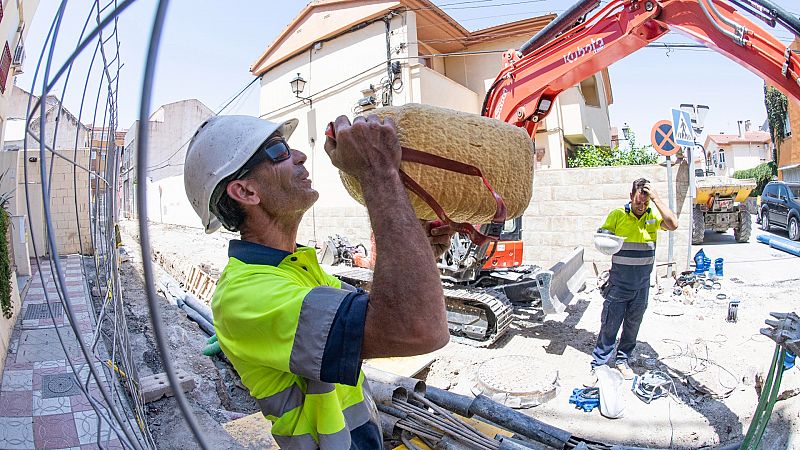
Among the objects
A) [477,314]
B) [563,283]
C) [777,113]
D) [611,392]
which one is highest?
[777,113]

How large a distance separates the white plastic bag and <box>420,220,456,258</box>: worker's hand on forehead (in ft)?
10.4

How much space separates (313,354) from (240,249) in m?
0.47

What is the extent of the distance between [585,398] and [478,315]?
179 cm

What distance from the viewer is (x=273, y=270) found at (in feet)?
4.20

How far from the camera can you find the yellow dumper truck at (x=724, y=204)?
1242cm

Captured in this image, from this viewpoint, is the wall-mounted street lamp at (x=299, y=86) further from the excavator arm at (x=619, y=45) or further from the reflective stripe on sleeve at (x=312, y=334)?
the reflective stripe on sleeve at (x=312, y=334)

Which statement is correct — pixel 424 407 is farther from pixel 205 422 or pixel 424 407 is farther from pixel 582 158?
pixel 582 158

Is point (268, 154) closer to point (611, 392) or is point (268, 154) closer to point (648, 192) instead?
point (611, 392)

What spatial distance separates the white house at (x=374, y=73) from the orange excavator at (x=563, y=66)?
6.01 meters

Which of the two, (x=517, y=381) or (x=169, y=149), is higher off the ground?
(x=169, y=149)

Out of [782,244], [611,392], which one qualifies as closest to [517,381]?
[611,392]

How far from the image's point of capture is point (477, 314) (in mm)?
A: 5980

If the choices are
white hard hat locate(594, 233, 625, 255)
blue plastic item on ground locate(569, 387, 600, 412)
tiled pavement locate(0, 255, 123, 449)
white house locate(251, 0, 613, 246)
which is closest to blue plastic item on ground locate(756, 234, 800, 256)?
white house locate(251, 0, 613, 246)

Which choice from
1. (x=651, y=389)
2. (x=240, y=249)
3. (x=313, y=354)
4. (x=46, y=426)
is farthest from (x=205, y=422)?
(x=651, y=389)
